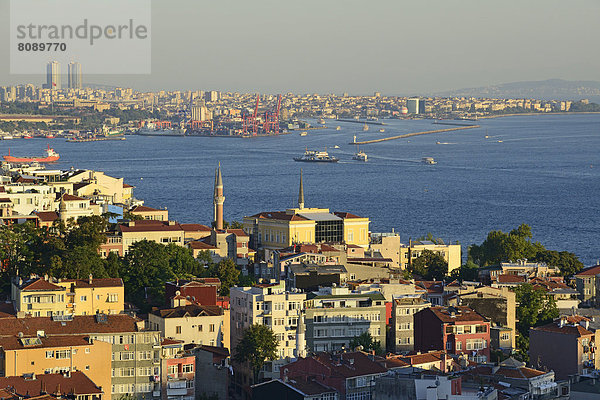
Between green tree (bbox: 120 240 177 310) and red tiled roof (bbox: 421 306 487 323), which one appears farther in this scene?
green tree (bbox: 120 240 177 310)

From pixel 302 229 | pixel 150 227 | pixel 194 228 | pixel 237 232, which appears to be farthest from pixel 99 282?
pixel 194 228

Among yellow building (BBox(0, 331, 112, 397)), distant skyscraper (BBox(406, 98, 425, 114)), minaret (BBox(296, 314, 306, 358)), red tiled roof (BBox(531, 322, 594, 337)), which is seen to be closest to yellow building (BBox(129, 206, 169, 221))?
minaret (BBox(296, 314, 306, 358))

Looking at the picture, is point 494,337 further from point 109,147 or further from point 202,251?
point 109,147

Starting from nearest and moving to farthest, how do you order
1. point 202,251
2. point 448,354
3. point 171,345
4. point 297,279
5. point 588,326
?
point 171,345
point 448,354
point 588,326
point 297,279
point 202,251

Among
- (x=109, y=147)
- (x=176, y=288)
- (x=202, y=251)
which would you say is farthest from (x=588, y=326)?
(x=109, y=147)

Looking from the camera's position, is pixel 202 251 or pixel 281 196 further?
pixel 281 196

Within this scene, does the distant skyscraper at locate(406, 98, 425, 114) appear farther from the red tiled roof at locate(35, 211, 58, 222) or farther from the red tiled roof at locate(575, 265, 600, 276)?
the red tiled roof at locate(35, 211, 58, 222)
